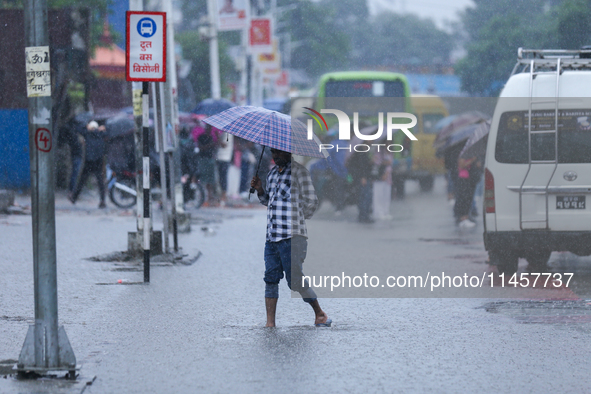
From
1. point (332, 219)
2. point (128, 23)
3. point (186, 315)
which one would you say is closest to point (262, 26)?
point (332, 219)

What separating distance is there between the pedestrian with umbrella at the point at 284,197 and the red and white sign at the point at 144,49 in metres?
2.54

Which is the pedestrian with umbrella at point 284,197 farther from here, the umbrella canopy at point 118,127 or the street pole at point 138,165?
the umbrella canopy at point 118,127

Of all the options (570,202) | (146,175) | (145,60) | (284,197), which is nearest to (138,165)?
(146,175)

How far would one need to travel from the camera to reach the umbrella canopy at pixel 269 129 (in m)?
7.11

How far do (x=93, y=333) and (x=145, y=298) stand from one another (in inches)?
66.0

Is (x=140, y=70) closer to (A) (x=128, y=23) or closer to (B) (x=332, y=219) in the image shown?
(A) (x=128, y=23)

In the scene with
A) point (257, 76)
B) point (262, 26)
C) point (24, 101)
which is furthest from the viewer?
point (257, 76)

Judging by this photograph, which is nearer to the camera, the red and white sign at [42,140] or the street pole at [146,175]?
the red and white sign at [42,140]

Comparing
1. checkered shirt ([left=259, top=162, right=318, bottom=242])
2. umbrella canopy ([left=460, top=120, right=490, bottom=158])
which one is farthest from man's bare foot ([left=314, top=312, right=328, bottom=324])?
umbrella canopy ([left=460, top=120, right=490, bottom=158])

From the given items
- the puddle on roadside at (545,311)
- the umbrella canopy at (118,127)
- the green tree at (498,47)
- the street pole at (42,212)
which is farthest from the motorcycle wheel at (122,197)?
the green tree at (498,47)

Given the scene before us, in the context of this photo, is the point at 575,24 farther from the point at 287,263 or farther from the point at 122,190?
the point at 287,263

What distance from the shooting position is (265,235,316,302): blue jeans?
24.0 feet

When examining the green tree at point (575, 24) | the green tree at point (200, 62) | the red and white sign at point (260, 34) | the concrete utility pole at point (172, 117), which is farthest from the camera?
the green tree at point (200, 62)

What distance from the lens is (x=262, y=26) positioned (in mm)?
28531
